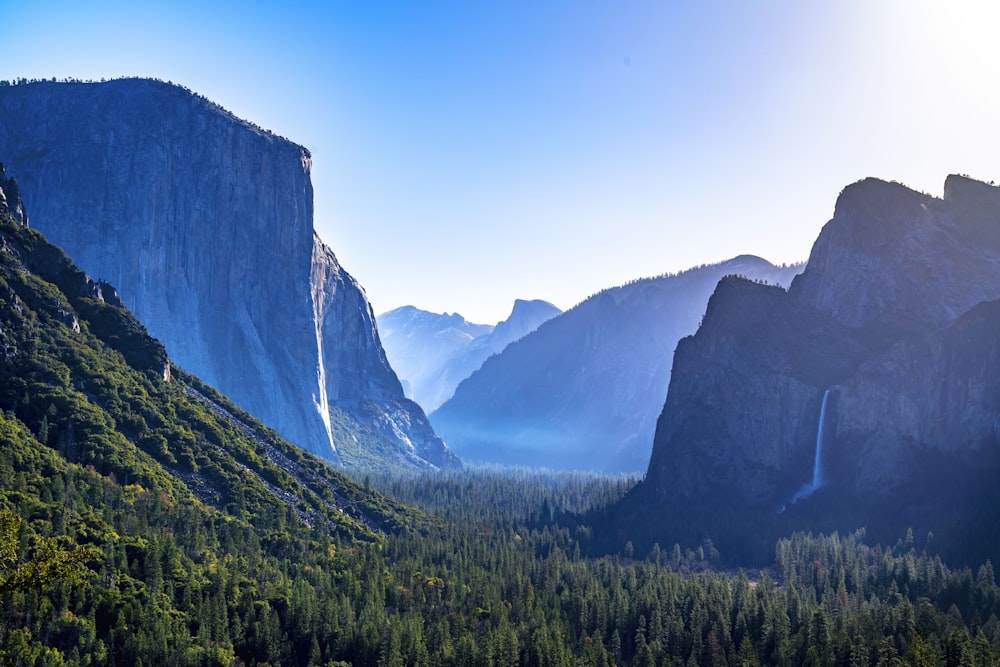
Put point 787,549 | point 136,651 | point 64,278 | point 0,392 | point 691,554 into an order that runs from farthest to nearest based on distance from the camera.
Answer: point 691,554 → point 787,549 → point 64,278 → point 0,392 → point 136,651

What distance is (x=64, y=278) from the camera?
168000mm

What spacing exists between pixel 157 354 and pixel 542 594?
87994mm

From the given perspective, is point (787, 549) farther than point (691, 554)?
No

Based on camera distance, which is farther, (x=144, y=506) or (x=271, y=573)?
(x=144, y=506)

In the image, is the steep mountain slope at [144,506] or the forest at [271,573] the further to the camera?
the forest at [271,573]

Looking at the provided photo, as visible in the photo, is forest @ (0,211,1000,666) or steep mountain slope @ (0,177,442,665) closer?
steep mountain slope @ (0,177,442,665)

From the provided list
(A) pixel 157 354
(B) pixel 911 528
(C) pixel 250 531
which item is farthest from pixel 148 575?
(B) pixel 911 528

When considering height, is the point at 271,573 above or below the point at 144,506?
below

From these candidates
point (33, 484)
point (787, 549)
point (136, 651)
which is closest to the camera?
point (136, 651)

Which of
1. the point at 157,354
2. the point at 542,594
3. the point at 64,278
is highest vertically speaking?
the point at 64,278

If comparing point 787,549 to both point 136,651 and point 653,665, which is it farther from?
point 136,651

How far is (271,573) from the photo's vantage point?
12631 cm

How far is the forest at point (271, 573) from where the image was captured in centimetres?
10150

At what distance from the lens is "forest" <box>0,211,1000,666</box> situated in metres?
102
